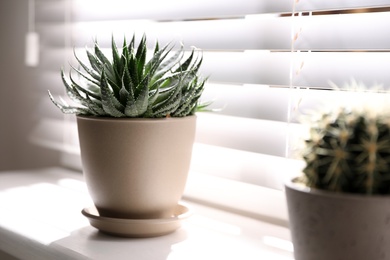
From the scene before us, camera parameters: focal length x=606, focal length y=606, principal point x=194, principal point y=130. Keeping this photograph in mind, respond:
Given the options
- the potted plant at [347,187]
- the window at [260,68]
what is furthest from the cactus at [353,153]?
the window at [260,68]

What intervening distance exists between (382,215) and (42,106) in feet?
4.19

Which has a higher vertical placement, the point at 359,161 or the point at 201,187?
the point at 359,161

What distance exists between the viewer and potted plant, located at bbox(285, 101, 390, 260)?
692mm

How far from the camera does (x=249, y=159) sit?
1200mm

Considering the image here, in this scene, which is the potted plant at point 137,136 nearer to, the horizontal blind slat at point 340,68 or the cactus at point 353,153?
the horizontal blind slat at point 340,68

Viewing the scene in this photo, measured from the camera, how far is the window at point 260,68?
Answer: 0.99 metres

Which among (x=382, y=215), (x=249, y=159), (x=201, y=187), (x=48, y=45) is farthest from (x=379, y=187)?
(x=48, y=45)

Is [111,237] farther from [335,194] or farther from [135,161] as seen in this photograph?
[335,194]

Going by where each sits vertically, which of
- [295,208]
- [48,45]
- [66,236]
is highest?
[48,45]

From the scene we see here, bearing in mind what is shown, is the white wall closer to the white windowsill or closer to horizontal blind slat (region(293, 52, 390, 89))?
the white windowsill

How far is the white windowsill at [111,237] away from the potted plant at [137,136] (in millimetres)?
56

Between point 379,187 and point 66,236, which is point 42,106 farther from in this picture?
point 379,187

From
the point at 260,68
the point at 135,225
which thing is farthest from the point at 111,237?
the point at 260,68

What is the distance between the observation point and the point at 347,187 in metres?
0.71
